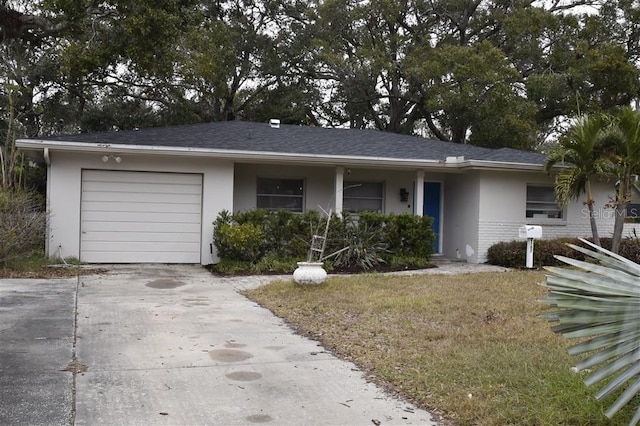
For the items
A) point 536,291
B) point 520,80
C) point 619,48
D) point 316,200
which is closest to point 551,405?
point 536,291

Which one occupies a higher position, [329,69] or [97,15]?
[329,69]

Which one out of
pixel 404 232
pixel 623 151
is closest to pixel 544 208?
pixel 623 151

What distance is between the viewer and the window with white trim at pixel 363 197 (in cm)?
1502

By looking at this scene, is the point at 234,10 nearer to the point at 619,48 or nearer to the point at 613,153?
the point at 619,48

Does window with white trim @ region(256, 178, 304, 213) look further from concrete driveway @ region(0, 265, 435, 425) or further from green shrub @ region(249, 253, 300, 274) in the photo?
concrete driveway @ region(0, 265, 435, 425)

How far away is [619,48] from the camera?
21.3 metres

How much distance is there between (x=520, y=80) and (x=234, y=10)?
1183 centimetres

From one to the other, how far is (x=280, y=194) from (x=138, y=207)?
137 inches

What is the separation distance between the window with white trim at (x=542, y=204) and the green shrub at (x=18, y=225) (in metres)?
11.3

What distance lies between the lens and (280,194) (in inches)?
577

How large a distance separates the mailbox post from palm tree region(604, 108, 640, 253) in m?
1.51

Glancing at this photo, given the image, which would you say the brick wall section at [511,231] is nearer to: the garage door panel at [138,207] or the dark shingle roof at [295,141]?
the dark shingle roof at [295,141]

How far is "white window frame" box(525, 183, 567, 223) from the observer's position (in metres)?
14.7

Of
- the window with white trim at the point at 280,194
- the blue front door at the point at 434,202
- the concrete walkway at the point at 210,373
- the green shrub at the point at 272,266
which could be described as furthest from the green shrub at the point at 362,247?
the concrete walkway at the point at 210,373
